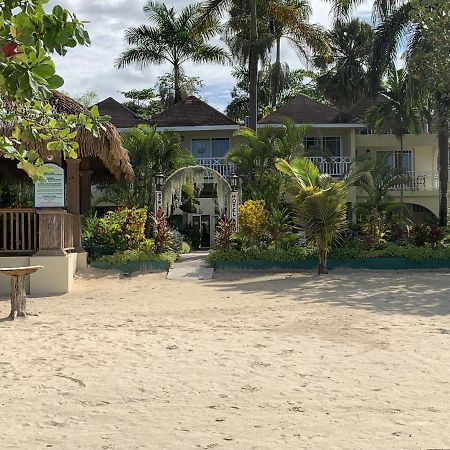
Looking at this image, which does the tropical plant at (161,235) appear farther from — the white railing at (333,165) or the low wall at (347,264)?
the white railing at (333,165)

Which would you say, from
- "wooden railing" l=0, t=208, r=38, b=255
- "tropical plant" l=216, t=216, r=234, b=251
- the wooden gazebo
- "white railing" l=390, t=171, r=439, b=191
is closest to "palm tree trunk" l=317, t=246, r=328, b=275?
"tropical plant" l=216, t=216, r=234, b=251

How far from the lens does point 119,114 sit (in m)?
28.9

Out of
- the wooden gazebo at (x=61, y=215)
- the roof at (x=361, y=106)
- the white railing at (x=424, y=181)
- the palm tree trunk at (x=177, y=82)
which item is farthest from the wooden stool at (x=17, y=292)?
the palm tree trunk at (x=177, y=82)

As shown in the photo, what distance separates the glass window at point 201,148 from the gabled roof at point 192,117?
99cm

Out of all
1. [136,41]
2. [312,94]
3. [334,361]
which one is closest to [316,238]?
[334,361]

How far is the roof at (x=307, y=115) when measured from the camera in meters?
27.0

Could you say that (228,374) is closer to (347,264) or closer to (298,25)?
(347,264)

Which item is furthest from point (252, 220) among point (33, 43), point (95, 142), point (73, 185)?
point (33, 43)

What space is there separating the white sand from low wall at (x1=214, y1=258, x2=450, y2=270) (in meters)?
5.01

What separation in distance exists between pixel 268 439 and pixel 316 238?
37.3ft

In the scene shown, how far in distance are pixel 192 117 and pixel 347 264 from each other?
12913mm

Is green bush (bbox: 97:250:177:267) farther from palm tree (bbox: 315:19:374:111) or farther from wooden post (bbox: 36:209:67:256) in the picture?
palm tree (bbox: 315:19:374:111)

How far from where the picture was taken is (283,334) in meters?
7.79

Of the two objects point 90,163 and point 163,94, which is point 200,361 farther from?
point 163,94
